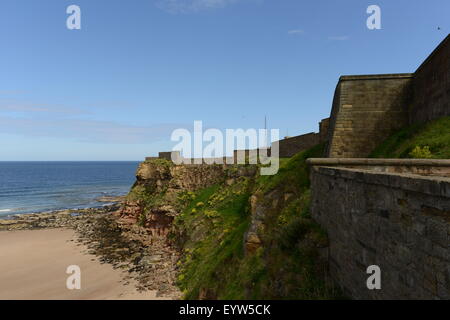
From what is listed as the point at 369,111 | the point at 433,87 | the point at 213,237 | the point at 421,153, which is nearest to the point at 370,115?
the point at 369,111

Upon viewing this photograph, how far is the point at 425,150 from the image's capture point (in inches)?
445

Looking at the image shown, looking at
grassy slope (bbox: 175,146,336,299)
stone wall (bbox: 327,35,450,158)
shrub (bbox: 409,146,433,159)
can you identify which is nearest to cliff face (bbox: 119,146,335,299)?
grassy slope (bbox: 175,146,336,299)

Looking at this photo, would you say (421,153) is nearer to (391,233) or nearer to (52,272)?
(391,233)

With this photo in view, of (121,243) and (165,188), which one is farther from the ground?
(165,188)

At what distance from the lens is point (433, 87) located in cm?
1490

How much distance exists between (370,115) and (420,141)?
5.10 metres

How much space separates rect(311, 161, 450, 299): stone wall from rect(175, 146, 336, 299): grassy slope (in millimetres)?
1134

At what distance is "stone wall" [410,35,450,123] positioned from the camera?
1390 cm

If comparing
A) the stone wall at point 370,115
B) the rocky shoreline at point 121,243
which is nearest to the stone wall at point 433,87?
the stone wall at point 370,115

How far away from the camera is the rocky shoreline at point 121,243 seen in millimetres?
24828

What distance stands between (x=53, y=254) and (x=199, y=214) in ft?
64.0

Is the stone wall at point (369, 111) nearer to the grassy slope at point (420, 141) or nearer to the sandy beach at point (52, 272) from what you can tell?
the grassy slope at point (420, 141)
